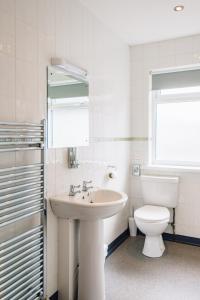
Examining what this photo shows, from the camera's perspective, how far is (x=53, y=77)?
2.01 metres

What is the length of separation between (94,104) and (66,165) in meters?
0.75

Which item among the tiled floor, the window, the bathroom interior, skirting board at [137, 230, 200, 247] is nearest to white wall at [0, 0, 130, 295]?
the bathroom interior

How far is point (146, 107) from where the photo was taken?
346 centimetres

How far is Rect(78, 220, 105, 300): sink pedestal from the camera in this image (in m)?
2.06

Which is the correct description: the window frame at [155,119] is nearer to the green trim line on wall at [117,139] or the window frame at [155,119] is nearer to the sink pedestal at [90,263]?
the green trim line on wall at [117,139]

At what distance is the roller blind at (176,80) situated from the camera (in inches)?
128

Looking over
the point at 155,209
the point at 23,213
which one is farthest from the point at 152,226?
the point at 23,213

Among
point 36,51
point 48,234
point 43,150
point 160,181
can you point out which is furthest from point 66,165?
point 160,181

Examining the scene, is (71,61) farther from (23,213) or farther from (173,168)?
(173,168)

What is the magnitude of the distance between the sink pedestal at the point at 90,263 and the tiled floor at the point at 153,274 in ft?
0.72

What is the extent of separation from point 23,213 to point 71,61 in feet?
4.22

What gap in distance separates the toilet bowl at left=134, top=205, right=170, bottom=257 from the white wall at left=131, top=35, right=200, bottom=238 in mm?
372

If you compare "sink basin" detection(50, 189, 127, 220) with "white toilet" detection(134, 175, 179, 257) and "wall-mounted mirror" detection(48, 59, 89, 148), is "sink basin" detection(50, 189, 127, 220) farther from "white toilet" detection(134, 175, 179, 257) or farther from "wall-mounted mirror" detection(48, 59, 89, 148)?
"white toilet" detection(134, 175, 179, 257)

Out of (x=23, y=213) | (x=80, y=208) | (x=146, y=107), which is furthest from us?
(x=146, y=107)
